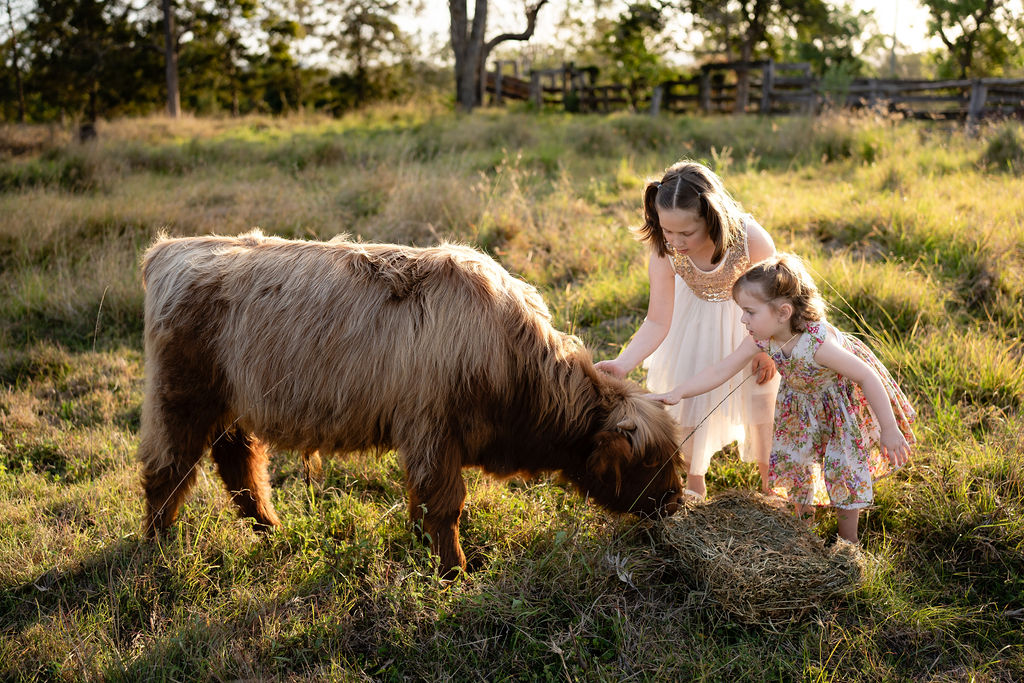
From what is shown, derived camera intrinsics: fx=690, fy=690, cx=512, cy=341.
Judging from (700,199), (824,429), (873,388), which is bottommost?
(824,429)

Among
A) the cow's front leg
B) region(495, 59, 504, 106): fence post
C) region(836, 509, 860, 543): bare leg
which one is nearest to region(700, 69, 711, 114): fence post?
region(495, 59, 504, 106): fence post

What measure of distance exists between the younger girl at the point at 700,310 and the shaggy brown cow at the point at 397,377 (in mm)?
480

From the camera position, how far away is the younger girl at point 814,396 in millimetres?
3176

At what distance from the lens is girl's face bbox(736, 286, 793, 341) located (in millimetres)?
3189

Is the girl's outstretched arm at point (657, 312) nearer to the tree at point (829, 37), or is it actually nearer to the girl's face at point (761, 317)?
the girl's face at point (761, 317)

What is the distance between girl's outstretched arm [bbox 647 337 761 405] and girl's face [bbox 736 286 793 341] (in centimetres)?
20

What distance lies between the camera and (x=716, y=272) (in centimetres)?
358

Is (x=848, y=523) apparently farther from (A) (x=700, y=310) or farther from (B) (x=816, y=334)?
(A) (x=700, y=310)

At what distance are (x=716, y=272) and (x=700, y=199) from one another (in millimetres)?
466

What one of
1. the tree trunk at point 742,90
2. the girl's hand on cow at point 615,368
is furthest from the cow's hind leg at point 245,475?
the tree trunk at point 742,90

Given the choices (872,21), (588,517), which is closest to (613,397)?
(588,517)

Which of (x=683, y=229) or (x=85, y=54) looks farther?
(x=85, y=54)

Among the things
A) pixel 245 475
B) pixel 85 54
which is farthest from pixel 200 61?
pixel 245 475

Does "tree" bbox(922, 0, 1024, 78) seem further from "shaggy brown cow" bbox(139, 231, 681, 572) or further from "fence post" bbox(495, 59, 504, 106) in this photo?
"shaggy brown cow" bbox(139, 231, 681, 572)
